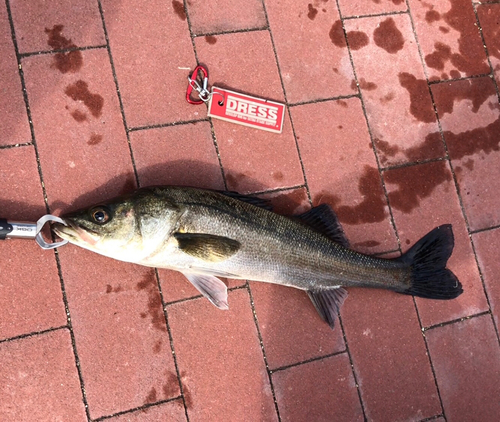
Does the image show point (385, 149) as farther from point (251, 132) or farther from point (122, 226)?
point (122, 226)

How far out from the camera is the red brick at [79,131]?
13.3ft

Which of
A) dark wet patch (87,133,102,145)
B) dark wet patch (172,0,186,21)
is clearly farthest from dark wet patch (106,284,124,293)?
dark wet patch (172,0,186,21)

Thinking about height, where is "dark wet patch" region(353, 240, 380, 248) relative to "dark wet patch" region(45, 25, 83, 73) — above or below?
below

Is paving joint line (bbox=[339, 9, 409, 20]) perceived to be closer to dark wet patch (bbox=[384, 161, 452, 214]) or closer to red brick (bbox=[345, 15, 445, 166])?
red brick (bbox=[345, 15, 445, 166])

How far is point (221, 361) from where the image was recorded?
13.8 feet

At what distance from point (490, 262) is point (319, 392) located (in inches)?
90.9

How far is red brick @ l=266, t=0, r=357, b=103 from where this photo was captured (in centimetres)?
466

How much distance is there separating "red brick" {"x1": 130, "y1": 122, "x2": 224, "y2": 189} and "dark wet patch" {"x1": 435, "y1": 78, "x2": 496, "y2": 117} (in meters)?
2.56

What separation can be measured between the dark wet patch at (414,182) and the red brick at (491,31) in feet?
4.42

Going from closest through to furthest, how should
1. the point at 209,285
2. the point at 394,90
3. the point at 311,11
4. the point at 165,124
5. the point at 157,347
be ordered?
the point at 209,285 < the point at 157,347 < the point at 165,124 < the point at 311,11 < the point at 394,90

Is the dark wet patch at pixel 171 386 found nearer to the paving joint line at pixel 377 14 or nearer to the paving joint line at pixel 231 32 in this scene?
the paving joint line at pixel 231 32

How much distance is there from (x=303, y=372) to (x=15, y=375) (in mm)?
2534

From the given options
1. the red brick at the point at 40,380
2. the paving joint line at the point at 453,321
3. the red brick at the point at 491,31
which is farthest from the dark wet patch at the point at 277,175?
→ the red brick at the point at 491,31

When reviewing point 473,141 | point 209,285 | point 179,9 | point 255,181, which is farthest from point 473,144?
point 179,9
